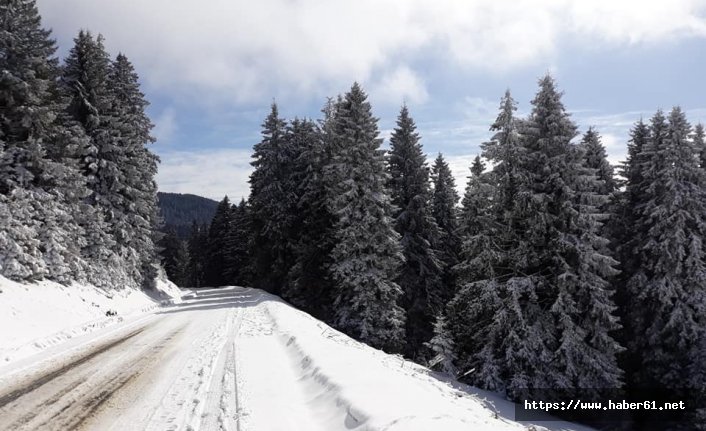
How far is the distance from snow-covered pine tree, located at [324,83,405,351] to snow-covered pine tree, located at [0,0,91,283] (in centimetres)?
1331

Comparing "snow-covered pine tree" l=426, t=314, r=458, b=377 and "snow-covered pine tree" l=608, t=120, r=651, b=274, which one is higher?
"snow-covered pine tree" l=608, t=120, r=651, b=274

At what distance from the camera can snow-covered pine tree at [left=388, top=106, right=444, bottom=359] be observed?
28.4 metres

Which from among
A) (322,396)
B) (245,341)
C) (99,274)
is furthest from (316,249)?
(322,396)

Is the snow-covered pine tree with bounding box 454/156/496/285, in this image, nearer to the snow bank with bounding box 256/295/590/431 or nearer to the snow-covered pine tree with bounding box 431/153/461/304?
the snow bank with bounding box 256/295/590/431

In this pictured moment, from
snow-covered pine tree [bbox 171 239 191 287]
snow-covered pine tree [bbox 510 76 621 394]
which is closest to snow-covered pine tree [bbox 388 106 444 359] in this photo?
snow-covered pine tree [bbox 510 76 621 394]

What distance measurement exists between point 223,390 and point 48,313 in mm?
12131

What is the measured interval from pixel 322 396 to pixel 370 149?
64.4 feet

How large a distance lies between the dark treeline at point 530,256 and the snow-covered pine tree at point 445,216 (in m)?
0.56

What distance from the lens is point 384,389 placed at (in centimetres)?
759

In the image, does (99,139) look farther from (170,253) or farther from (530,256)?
(170,253)

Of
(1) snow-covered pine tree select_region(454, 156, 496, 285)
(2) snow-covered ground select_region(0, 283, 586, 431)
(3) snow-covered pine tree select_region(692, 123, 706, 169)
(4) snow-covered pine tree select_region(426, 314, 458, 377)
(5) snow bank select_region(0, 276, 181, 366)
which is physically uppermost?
(3) snow-covered pine tree select_region(692, 123, 706, 169)

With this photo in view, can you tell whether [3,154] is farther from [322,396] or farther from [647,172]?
[647,172]

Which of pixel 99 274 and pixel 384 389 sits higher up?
pixel 99 274

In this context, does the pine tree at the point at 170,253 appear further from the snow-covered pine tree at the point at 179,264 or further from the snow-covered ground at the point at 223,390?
the snow-covered ground at the point at 223,390
